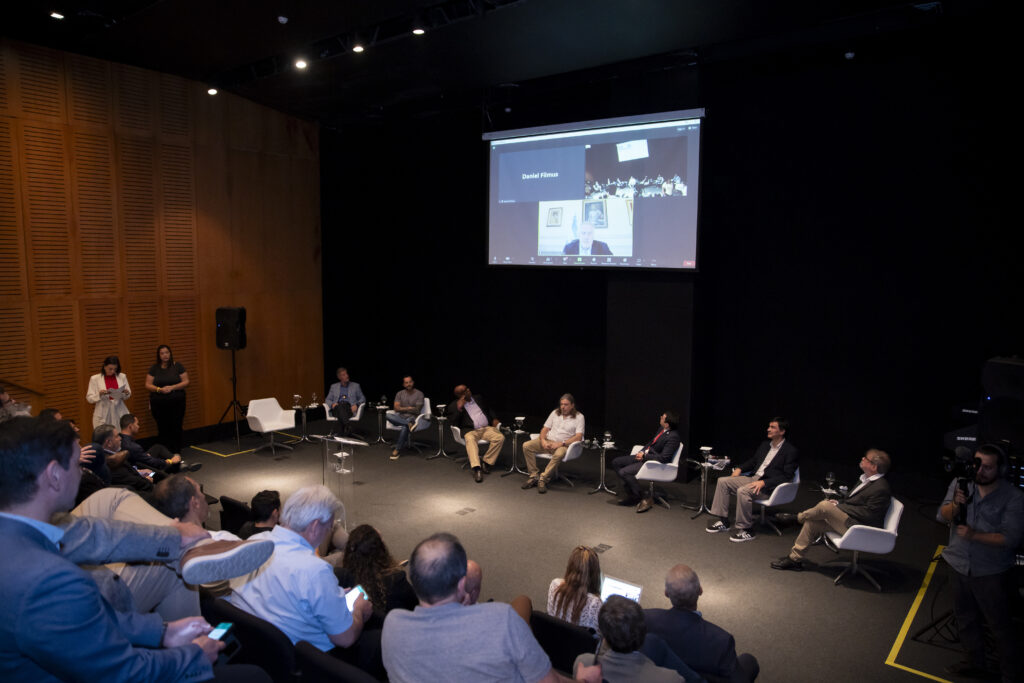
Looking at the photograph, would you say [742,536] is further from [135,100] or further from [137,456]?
[135,100]

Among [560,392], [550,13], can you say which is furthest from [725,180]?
[560,392]

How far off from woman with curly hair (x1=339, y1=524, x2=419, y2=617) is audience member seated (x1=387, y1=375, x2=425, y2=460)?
5.26 metres

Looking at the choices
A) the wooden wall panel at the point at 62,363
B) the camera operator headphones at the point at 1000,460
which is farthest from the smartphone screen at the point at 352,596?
the wooden wall panel at the point at 62,363

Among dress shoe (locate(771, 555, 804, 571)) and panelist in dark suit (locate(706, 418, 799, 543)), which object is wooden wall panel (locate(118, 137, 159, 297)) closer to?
panelist in dark suit (locate(706, 418, 799, 543))

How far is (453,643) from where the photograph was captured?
1.96 meters

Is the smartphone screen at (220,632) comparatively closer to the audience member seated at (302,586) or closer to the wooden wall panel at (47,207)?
the audience member seated at (302,586)

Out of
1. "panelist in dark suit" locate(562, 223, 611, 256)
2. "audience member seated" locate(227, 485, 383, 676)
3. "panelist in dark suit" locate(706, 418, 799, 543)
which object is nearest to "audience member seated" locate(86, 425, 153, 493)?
"audience member seated" locate(227, 485, 383, 676)

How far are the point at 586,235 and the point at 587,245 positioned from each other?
0.36 feet

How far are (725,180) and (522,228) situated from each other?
233 cm

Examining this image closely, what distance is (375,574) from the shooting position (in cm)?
339

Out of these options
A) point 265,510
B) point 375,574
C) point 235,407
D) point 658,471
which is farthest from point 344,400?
point 375,574

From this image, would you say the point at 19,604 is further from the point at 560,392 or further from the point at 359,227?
the point at 359,227

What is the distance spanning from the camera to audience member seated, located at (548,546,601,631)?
3232mm

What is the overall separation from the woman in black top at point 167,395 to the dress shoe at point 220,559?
7572 millimetres
